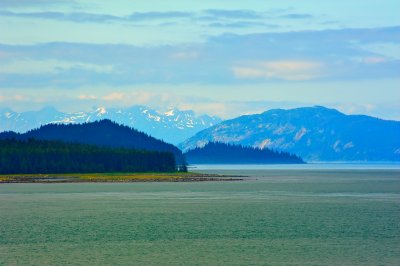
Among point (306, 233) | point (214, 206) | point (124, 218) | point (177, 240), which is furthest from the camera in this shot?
point (214, 206)

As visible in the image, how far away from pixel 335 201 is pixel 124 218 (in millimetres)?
57426

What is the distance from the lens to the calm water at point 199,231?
84938 mm

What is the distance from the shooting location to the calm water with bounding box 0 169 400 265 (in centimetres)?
8494

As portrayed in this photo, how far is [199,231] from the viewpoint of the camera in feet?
360

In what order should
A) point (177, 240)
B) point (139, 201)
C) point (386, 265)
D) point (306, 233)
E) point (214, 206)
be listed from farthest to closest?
1. point (139, 201)
2. point (214, 206)
3. point (306, 233)
4. point (177, 240)
5. point (386, 265)

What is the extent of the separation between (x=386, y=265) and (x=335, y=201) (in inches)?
3616

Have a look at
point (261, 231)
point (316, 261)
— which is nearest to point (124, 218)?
point (261, 231)

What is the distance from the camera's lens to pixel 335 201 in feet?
556

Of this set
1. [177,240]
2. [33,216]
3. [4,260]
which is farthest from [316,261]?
[33,216]

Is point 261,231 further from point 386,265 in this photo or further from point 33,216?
point 33,216

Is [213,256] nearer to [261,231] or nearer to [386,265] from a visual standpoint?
[386,265]

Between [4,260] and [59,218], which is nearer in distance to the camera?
[4,260]

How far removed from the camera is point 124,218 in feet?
421

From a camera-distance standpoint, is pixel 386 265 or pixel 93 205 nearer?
pixel 386 265
